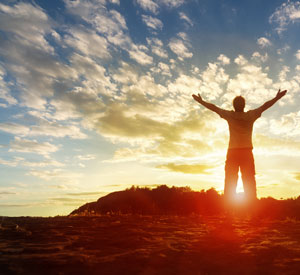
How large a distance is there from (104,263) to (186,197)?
16284mm

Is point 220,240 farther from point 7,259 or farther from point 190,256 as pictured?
point 7,259

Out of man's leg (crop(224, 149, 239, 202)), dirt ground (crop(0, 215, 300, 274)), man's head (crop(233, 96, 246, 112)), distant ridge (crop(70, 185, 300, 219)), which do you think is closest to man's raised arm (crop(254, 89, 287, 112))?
man's head (crop(233, 96, 246, 112))

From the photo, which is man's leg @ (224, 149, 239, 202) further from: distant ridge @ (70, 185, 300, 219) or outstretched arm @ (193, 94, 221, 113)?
distant ridge @ (70, 185, 300, 219)

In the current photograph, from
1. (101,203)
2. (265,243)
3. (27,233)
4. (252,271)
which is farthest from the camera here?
(101,203)

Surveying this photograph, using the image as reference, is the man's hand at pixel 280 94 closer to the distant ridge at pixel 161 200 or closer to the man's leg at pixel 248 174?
the man's leg at pixel 248 174

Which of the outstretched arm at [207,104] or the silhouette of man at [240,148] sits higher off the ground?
the outstretched arm at [207,104]

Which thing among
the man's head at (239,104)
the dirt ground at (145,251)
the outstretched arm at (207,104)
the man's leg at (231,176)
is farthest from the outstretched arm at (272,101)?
the dirt ground at (145,251)

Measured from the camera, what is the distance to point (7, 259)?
2.54 metres

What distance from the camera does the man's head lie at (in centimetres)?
731

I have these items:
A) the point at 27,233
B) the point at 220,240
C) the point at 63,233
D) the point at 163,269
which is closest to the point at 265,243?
the point at 220,240

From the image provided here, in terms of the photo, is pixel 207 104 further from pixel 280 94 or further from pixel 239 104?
pixel 280 94

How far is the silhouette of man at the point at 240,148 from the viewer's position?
23.5ft

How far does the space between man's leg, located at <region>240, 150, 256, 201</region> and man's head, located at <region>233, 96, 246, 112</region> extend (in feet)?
3.52

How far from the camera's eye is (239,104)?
7.31 meters
